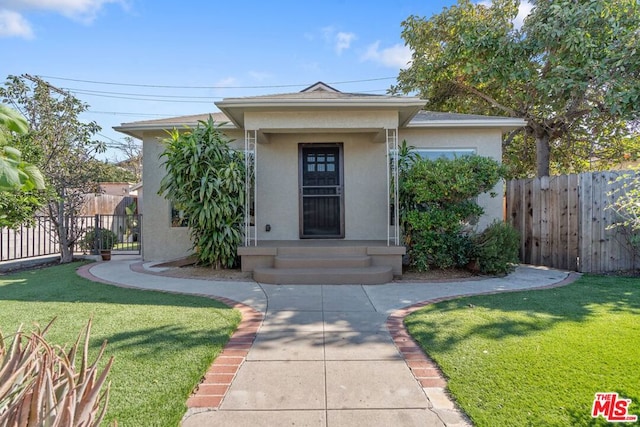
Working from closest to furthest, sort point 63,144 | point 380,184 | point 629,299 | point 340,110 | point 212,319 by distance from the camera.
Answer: point 212,319 < point 629,299 < point 340,110 < point 380,184 < point 63,144

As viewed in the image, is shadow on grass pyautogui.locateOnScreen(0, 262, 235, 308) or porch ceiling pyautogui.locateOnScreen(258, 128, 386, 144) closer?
shadow on grass pyautogui.locateOnScreen(0, 262, 235, 308)

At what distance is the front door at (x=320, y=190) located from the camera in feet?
27.6

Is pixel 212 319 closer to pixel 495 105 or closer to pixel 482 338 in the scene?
pixel 482 338

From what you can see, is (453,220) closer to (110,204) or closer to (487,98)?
(487,98)

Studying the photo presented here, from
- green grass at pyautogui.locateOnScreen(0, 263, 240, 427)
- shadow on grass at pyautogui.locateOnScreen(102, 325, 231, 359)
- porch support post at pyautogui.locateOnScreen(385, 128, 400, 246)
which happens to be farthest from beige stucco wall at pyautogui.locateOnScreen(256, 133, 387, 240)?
shadow on grass at pyautogui.locateOnScreen(102, 325, 231, 359)

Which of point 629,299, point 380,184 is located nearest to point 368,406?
point 629,299

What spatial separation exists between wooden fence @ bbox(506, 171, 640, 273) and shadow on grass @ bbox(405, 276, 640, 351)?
101 centimetres

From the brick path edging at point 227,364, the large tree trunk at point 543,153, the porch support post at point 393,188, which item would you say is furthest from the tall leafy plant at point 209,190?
the large tree trunk at point 543,153

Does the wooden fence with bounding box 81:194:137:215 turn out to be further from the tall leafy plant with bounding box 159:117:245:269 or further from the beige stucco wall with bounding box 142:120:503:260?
the tall leafy plant with bounding box 159:117:245:269

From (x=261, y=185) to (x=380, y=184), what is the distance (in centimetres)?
Result: 276

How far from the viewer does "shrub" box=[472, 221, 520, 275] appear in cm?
663

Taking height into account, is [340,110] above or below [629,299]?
above

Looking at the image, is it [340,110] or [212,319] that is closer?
[212,319]

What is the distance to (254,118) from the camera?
6.78 metres
